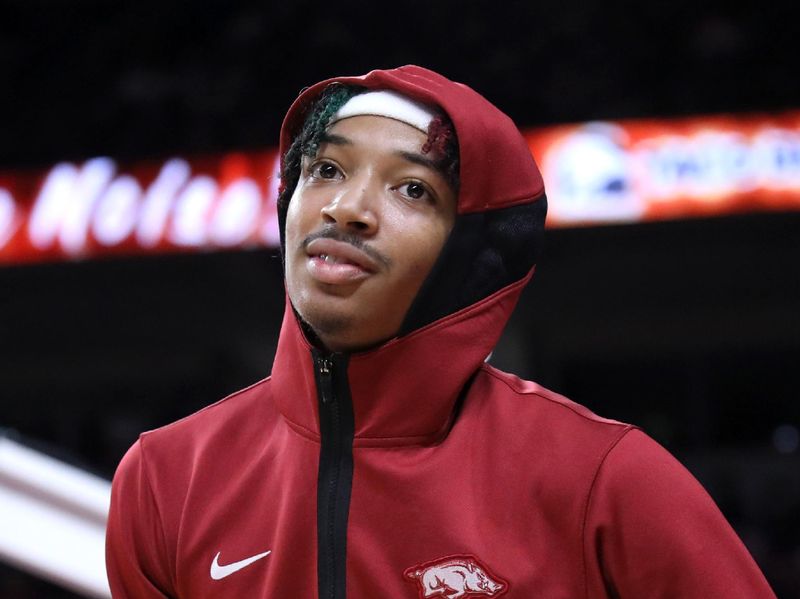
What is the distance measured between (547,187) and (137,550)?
486 centimetres

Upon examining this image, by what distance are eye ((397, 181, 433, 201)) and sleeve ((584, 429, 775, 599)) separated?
0.33 metres

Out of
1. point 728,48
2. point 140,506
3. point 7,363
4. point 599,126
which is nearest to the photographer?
point 140,506

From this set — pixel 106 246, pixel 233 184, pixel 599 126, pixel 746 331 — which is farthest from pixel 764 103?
pixel 106 246

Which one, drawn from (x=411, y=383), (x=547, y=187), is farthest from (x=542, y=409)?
(x=547, y=187)

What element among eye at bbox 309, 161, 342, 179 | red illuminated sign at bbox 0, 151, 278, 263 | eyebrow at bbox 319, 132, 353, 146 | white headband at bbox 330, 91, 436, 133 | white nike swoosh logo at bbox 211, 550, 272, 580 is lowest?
white nike swoosh logo at bbox 211, 550, 272, 580

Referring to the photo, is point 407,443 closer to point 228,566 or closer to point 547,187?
point 228,566

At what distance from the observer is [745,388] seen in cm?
803

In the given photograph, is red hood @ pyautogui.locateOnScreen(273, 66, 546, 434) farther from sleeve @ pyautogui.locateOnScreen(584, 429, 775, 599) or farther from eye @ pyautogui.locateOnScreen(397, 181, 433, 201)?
sleeve @ pyautogui.locateOnScreen(584, 429, 775, 599)

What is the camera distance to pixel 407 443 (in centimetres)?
124

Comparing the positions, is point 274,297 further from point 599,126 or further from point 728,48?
point 728,48

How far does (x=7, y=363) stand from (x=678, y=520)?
320 inches

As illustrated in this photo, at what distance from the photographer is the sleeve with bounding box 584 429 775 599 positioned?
1.12 metres

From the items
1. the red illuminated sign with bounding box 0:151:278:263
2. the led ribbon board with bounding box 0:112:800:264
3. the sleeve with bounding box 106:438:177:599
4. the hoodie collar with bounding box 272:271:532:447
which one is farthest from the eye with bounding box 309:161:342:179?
the red illuminated sign with bounding box 0:151:278:263

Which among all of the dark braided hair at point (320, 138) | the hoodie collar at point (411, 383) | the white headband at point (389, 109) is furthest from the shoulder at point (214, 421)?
the white headband at point (389, 109)
